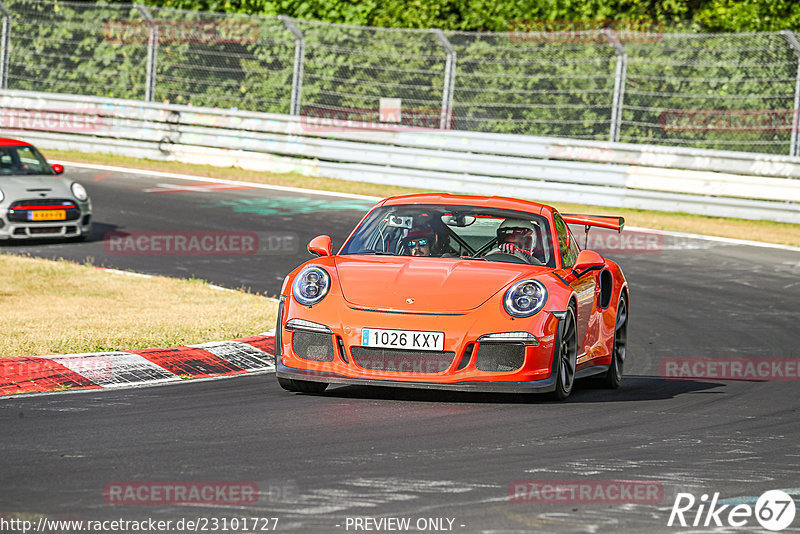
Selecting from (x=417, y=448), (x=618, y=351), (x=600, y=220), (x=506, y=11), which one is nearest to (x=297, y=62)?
(x=506, y=11)

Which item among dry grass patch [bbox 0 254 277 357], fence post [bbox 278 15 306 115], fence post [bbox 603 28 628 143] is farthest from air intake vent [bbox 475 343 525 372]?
fence post [bbox 278 15 306 115]

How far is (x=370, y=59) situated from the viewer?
2242 centimetres

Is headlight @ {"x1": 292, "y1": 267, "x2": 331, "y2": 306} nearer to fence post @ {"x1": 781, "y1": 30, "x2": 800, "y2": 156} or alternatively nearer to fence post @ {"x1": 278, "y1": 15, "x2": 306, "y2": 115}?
fence post @ {"x1": 781, "y1": 30, "x2": 800, "y2": 156}

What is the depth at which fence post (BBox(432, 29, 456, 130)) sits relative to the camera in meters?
21.5

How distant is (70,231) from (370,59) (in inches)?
309

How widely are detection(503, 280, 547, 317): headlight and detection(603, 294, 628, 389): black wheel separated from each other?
1.45 meters

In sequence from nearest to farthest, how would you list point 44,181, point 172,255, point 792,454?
point 792,454, point 172,255, point 44,181

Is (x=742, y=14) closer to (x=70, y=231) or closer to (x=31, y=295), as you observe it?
(x=70, y=231)

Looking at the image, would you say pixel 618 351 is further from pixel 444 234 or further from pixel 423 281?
pixel 423 281

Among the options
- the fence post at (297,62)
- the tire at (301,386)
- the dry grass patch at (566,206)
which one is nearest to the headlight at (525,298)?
the tire at (301,386)

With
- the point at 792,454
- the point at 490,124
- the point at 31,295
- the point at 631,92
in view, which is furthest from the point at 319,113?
the point at 792,454

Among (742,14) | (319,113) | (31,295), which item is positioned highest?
(742,14)

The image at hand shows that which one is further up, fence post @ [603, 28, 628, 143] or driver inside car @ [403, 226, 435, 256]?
fence post @ [603, 28, 628, 143]

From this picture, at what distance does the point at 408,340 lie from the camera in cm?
743
